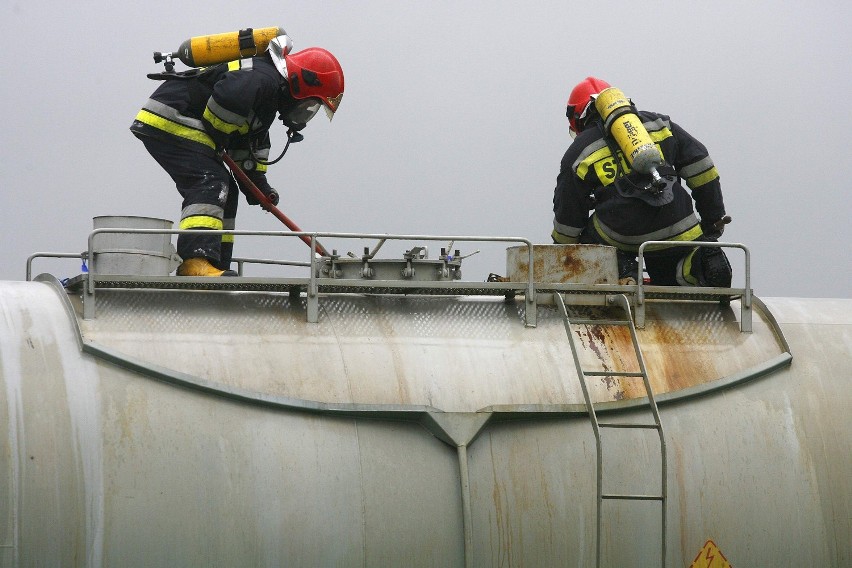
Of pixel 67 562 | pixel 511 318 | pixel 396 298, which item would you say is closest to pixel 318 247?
pixel 396 298

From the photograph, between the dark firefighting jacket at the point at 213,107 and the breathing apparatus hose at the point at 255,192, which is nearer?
the dark firefighting jacket at the point at 213,107

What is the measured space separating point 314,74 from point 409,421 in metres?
3.31

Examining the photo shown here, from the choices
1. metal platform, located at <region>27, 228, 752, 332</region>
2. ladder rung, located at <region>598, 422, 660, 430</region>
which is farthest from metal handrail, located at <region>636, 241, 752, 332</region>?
ladder rung, located at <region>598, 422, 660, 430</region>

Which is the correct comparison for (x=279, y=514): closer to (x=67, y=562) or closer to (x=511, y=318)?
(x=67, y=562)

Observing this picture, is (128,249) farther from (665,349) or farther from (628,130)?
(628,130)

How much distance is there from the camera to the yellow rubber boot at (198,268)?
27.8 ft

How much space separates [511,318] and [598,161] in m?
1.99

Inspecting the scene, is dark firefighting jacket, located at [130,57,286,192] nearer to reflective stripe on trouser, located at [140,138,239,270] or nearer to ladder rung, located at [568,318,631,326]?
reflective stripe on trouser, located at [140,138,239,270]

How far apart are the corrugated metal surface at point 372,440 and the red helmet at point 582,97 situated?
270cm

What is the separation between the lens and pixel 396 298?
824 cm

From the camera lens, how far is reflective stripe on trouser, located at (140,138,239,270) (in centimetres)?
855

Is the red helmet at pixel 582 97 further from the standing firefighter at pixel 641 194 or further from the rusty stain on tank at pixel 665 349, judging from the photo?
the rusty stain on tank at pixel 665 349

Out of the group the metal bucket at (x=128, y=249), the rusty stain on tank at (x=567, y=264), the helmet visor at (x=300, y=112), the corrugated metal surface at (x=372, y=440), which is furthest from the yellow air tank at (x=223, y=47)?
the rusty stain on tank at (x=567, y=264)

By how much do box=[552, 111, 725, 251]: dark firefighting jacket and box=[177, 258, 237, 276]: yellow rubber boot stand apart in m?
2.97
